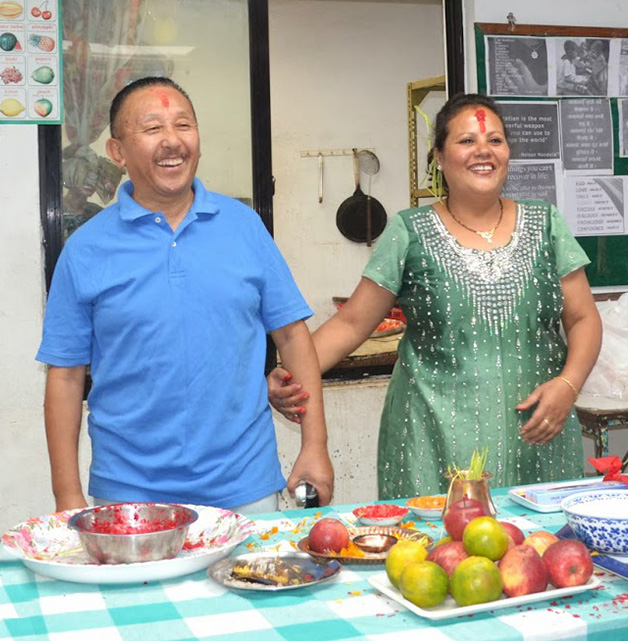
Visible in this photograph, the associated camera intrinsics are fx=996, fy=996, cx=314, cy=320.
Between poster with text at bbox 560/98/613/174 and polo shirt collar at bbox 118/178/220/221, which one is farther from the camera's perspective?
poster with text at bbox 560/98/613/174

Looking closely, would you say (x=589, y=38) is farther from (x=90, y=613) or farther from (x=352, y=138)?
(x=90, y=613)

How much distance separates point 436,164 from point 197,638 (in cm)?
177

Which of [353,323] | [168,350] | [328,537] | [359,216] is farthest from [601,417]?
[359,216]

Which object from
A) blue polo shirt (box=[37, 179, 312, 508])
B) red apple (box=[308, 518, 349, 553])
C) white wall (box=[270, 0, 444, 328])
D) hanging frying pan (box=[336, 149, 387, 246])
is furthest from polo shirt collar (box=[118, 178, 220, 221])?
hanging frying pan (box=[336, 149, 387, 246])

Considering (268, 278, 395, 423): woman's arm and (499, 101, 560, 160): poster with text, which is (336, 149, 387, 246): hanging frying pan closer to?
(499, 101, 560, 160): poster with text

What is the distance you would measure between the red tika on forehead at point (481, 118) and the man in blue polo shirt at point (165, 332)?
27.8 inches

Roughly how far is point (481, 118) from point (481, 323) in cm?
54

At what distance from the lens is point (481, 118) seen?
2.59 m

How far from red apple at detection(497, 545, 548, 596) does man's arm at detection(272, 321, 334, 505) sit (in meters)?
0.80

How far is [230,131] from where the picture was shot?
12.6ft

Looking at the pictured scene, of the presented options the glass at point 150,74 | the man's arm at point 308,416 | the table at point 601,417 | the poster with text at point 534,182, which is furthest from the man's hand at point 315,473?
the poster with text at point 534,182

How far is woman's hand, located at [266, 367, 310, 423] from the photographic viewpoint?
2.30 m

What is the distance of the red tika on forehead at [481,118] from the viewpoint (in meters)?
2.58

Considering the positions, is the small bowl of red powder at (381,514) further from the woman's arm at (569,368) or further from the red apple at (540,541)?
the woman's arm at (569,368)
